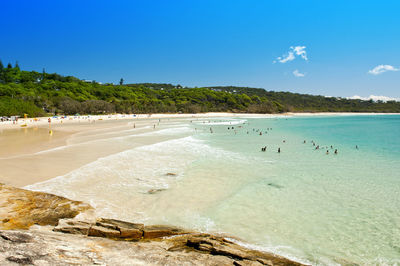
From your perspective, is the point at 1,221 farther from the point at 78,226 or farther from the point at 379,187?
the point at 379,187

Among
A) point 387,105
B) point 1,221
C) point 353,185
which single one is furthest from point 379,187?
point 387,105

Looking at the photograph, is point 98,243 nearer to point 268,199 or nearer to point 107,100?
point 268,199

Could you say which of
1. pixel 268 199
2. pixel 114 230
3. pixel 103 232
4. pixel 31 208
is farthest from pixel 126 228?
pixel 268 199

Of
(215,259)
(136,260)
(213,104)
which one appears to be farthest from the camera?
(213,104)

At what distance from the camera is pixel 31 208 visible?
623cm

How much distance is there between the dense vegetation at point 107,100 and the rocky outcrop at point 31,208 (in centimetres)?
4633

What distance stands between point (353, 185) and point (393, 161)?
7569 millimetres

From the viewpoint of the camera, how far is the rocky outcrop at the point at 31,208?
5387mm

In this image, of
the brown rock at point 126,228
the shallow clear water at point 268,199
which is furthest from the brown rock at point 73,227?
the shallow clear water at point 268,199

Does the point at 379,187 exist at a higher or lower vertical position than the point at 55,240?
lower

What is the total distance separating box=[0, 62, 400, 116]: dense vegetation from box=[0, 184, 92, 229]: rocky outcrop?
46.3 m

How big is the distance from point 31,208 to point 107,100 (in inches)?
3176

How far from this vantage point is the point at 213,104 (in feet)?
357

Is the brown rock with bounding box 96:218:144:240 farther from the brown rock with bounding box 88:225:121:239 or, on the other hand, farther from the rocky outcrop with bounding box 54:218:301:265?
the brown rock with bounding box 88:225:121:239
